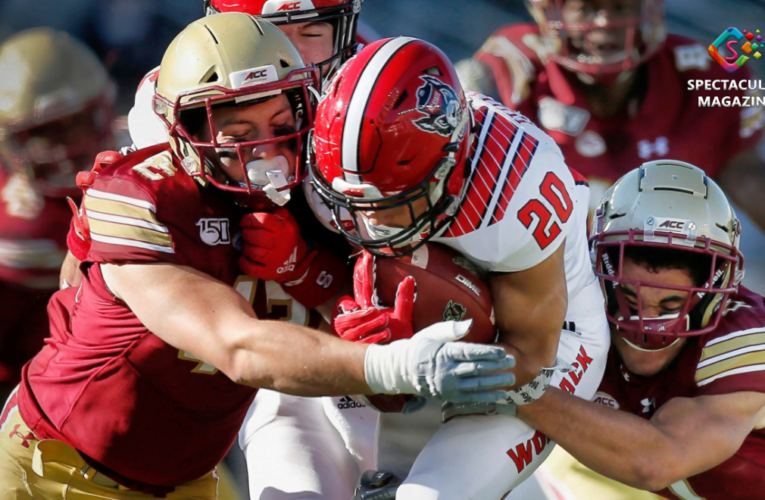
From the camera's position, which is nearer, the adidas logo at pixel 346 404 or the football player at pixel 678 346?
the football player at pixel 678 346

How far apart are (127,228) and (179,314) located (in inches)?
10.9

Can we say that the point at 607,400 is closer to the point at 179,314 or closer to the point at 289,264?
the point at 289,264

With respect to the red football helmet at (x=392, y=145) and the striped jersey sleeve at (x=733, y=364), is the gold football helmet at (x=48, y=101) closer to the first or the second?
the red football helmet at (x=392, y=145)

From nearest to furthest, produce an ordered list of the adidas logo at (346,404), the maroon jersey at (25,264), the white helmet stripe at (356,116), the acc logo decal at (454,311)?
the white helmet stripe at (356,116)
the acc logo decal at (454,311)
the adidas logo at (346,404)
the maroon jersey at (25,264)

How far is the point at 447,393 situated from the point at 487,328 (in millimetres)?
530

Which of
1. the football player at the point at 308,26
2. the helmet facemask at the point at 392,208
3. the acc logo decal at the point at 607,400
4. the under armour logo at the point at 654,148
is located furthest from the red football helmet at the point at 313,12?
the under armour logo at the point at 654,148

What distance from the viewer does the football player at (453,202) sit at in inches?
99.7

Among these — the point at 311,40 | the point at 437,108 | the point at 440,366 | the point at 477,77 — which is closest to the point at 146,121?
the point at 311,40

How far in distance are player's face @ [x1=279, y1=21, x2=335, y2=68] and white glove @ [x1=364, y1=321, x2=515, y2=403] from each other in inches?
62.4

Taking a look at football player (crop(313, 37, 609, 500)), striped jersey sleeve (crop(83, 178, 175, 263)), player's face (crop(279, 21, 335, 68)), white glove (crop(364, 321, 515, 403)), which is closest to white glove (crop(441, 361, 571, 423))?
football player (crop(313, 37, 609, 500))

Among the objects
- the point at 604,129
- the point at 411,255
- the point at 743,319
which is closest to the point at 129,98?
the point at 604,129

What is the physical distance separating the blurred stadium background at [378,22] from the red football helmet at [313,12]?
1200mm

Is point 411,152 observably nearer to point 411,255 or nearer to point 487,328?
point 411,255

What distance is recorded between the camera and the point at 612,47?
4879 mm
